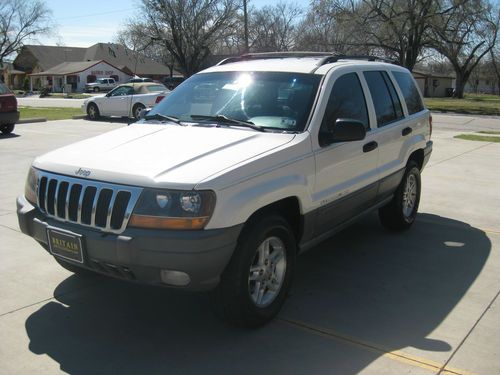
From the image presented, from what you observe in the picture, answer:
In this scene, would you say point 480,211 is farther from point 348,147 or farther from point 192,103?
point 192,103

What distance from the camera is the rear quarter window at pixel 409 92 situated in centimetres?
613

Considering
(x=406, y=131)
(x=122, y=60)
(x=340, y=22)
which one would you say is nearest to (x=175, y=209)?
(x=406, y=131)

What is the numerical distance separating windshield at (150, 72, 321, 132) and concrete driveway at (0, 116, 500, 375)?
148cm

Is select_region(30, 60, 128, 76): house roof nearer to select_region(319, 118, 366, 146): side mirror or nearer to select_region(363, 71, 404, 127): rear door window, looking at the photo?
select_region(363, 71, 404, 127): rear door window

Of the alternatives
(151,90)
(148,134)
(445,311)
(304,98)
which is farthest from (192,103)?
(151,90)

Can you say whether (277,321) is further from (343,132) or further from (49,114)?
(49,114)

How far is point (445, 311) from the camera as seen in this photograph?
13.7ft

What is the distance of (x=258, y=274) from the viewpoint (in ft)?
12.5

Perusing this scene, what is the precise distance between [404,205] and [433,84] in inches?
2995

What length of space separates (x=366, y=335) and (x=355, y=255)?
1753mm

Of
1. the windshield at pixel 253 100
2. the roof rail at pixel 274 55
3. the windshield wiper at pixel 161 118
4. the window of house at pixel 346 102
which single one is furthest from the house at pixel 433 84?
the windshield wiper at pixel 161 118

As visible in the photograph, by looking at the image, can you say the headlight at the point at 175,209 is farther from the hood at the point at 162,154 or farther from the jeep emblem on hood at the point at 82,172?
the jeep emblem on hood at the point at 82,172

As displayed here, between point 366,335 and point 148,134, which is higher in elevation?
point 148,134

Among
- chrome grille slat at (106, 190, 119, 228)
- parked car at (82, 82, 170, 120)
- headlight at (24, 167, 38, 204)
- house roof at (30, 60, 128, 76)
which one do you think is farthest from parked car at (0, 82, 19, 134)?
house roof at (30, 60, 128, 76)
